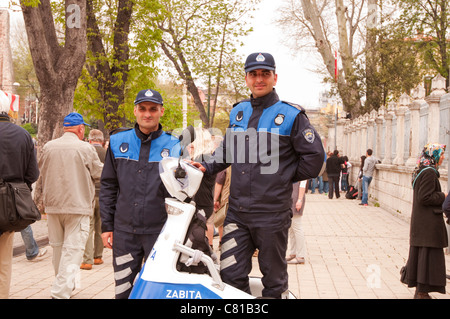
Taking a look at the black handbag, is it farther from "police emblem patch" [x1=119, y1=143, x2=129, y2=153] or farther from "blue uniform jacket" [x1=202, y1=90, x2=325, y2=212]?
"blue uniform jacket" [x1=202, y1=90, x2=325, y2=212]

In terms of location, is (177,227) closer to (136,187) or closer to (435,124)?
(136,187)

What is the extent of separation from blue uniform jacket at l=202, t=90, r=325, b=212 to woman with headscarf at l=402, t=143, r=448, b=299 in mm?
3018

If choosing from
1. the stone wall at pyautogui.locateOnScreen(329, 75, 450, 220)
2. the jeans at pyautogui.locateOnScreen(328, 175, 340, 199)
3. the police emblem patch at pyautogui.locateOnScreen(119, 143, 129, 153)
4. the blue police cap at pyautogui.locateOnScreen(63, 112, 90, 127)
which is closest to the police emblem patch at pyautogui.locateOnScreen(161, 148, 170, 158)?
the police emblem patch at pyautogui.locateOnScreen(119, 143, 129, 153)

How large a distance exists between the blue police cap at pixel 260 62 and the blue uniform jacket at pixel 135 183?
85 cm

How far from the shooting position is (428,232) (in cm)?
656

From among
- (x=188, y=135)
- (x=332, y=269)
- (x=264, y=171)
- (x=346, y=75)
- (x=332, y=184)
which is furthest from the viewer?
(x=346, y=75)

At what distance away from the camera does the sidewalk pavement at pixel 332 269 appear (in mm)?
6996

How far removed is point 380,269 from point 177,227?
605 cm

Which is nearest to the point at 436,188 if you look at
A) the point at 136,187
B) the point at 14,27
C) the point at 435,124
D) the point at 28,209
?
the point at 136,187

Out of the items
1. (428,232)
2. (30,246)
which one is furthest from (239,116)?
(30,246)

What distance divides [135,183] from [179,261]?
1191 mm

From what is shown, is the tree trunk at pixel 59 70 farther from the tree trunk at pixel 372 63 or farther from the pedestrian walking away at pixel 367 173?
the tree trunk at pixel 372 63

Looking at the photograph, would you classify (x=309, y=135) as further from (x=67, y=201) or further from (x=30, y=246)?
(x=30, y=246)

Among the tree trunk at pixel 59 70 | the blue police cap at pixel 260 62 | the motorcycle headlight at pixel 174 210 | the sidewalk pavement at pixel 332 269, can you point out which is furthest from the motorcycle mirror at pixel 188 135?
the tree trunk at pixel 59 70
